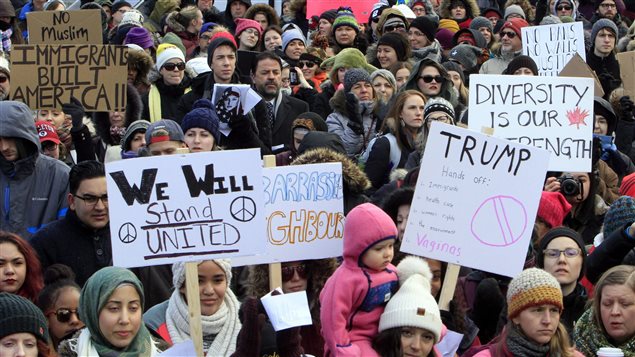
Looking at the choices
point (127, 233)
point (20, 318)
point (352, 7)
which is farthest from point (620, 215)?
point (352, 7)

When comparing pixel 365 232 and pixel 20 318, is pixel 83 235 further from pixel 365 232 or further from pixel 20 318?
pixel 365 232

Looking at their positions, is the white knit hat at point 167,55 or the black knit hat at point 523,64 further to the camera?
the black knit hat at point 523,64

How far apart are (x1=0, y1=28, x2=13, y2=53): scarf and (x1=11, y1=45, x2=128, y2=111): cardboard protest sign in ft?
11.6

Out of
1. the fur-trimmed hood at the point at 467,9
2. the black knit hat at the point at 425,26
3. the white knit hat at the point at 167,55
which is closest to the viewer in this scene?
the white knit hat at the point at 167,55

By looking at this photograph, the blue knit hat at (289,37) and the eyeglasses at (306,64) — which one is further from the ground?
the blue knit hat at (289,37)

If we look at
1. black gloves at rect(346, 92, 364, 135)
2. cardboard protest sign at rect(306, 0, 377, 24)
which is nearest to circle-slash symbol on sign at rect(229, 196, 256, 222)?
black gloves at rect(346, 92, 364, 135)

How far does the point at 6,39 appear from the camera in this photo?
1516 centimetres

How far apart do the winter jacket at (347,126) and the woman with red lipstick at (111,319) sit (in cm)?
492

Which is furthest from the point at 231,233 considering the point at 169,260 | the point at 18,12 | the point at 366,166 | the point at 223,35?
the point at 18,12

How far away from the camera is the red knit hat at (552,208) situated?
30.3 feet

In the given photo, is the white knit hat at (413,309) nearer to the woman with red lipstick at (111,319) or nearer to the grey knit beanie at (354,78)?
the woman with red lipstick at (111,319)

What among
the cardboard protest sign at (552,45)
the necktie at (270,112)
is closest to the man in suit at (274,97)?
the necktie at (270,112)

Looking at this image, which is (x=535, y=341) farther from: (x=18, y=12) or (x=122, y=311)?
(x=18, y=12)

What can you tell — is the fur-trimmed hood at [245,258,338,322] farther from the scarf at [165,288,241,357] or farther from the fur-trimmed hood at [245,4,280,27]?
the fur-trimmed hood at [245,4,280,27]
